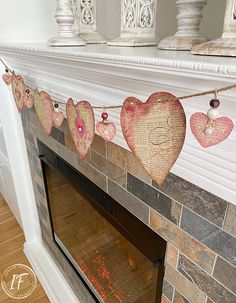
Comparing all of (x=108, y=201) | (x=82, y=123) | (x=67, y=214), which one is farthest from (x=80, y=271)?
(x=82, y=123)

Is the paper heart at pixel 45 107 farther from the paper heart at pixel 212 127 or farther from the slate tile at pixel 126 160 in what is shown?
the paper heart at pixel 212 127

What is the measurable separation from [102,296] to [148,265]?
550mm

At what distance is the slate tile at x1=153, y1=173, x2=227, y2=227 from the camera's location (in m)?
0.54

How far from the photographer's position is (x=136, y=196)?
0.79 meters

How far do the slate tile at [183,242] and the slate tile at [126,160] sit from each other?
11 cm

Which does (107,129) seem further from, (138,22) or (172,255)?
(172,255)

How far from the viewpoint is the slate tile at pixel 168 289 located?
2.55 ft

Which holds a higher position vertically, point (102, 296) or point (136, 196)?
point (136, 196)

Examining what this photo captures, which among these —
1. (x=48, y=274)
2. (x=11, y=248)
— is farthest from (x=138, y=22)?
(x=11, y=248)

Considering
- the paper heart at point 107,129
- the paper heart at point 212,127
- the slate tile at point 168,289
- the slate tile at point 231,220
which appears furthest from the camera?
the slate tile at point 168,289

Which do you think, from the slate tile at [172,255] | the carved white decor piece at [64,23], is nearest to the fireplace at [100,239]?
the slate tile at [172,255]

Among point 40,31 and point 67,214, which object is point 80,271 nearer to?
point 67,214

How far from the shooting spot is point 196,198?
0.58m

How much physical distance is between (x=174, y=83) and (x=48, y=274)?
66.0 inches
